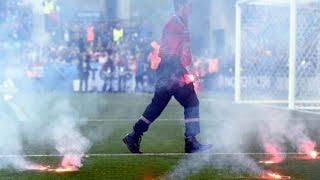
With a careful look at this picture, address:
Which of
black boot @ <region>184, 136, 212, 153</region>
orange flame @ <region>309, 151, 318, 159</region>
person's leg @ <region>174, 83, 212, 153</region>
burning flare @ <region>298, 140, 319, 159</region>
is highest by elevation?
person's leg @ <region>174, 83, 212, 153</region>

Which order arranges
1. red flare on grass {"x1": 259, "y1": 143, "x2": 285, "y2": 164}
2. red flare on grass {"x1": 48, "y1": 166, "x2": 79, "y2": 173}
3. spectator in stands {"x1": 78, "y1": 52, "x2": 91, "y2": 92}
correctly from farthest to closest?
spectator in stands {"x1": 78, "y1": 52, "x2": 91, "y2": 92}, red flare on grass {"x1": 259, "y1": 143, "x2": 285, "y2": 164}, red flare on grass {"x1": 48, "y1": 166, "x2": 79, "y2": 173}

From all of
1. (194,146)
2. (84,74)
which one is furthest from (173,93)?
(84,74)

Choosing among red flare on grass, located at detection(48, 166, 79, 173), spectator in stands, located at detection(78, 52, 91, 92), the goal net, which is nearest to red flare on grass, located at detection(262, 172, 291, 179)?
red flare on grass, located at detection(48, 166, 79, 173)

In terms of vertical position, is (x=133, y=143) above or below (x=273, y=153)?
above

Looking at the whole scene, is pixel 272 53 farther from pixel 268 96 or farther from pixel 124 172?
pixel 124 172

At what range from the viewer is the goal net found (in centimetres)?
1562

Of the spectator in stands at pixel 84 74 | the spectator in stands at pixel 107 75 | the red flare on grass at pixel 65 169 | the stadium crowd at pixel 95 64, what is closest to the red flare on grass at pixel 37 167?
the red flare on grass at pixel 65 169

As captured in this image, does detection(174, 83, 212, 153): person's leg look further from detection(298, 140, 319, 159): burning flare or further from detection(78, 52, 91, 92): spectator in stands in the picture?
detection(78, 52, 91, 92): spectator in stands

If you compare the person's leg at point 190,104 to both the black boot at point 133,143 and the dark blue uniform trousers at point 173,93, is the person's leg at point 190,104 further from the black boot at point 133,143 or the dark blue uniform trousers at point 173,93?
A: the black boot at point 133,143

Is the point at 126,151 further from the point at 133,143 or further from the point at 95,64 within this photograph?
the point at 95,64

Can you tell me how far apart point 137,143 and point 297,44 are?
940 centimetres

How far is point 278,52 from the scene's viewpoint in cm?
1745

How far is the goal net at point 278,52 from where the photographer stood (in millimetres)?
15625

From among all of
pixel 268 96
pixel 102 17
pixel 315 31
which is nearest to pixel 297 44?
pixel 315 31
